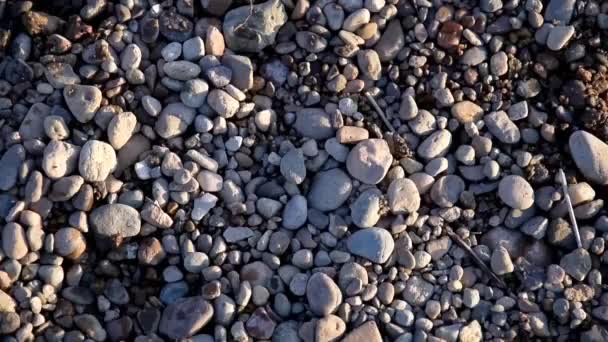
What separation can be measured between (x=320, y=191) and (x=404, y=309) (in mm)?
448

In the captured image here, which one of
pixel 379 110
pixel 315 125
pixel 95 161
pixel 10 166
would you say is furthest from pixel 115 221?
pixel 379 110

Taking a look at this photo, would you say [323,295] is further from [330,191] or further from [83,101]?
[83,101]

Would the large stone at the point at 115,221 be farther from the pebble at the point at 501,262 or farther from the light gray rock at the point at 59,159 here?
the pebble at the point at 501,262

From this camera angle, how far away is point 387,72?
259 centimetres

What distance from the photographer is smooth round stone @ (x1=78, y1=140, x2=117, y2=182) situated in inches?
93.0

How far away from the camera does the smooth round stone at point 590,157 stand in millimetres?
2488

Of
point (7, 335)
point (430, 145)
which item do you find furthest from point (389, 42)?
point (7, 335)

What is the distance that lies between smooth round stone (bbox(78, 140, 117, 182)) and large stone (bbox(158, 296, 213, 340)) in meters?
0.46

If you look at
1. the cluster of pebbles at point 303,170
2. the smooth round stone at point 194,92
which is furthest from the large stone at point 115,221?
the smooth round stone at point 194,92

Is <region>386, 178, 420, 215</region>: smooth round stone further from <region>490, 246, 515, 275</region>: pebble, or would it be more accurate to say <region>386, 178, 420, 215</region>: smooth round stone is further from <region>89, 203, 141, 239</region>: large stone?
<region>89, 203, 141, 239</region>: large stone

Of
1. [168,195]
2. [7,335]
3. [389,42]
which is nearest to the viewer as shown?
[7,335]

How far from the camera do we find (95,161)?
2.37m

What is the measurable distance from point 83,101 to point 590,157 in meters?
1.62

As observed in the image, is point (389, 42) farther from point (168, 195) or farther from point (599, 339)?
point (599, 339)
